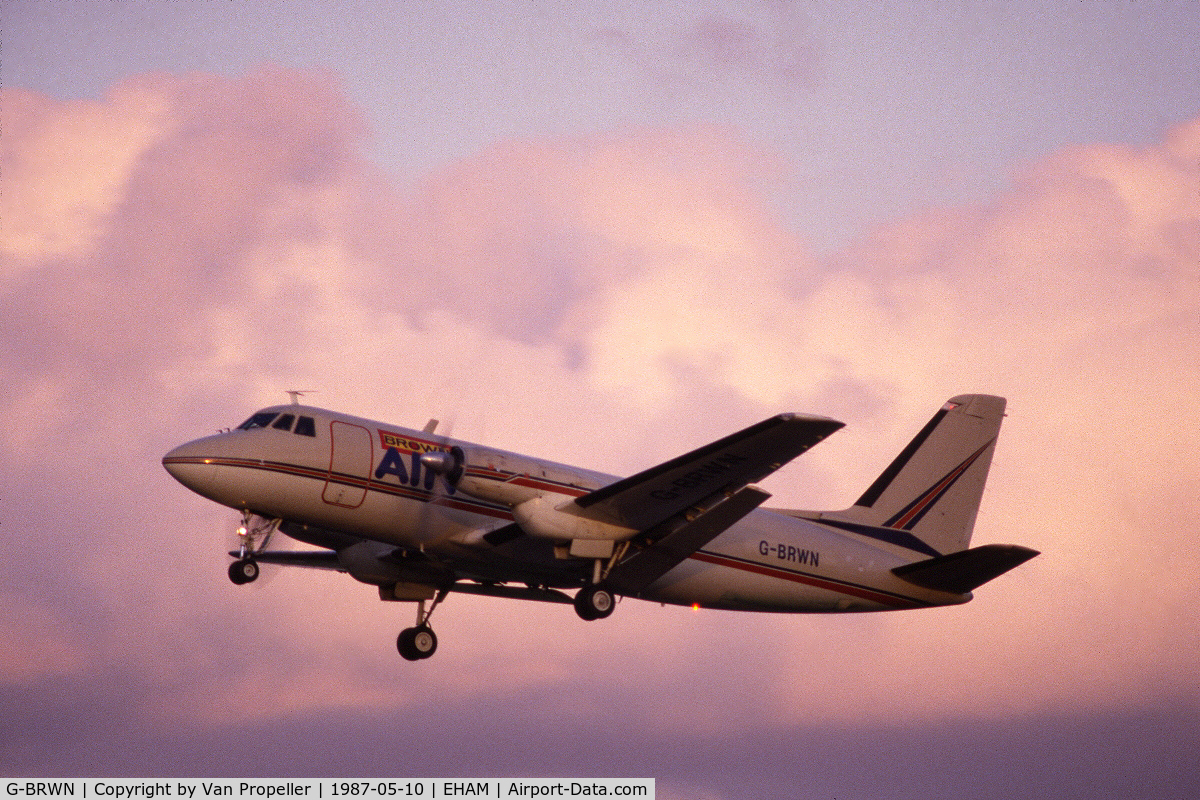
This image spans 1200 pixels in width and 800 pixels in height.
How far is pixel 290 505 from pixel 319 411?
6.63ft

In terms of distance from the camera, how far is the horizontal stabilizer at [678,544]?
2425 cm

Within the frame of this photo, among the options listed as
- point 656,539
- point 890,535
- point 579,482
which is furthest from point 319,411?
point 890,535

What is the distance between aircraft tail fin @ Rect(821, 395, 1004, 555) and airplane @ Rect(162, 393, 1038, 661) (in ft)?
1.34

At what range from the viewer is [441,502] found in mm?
25312

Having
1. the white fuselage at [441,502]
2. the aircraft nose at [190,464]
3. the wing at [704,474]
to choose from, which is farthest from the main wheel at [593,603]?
the aircraft nose at [190,464]

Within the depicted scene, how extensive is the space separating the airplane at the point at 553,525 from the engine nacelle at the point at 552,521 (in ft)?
0.08

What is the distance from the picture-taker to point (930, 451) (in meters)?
31.7

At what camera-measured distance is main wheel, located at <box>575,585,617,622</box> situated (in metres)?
25.4

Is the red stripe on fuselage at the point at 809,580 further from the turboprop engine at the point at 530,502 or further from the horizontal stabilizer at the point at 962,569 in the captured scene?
the turboprop engine at the point at 530,502

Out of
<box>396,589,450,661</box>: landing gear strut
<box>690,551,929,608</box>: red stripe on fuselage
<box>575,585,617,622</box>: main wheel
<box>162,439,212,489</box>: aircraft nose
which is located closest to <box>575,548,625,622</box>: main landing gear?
<box>575,585,617,622</box>: main wheel

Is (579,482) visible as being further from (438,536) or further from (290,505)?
(290,505)

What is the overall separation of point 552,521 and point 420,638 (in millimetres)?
6632

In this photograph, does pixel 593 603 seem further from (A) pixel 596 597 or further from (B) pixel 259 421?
(B) pixel 259 421

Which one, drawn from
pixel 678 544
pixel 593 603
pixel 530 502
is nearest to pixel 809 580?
pixel 678 544
